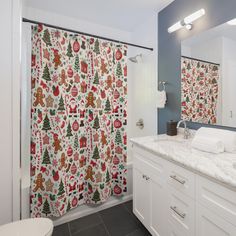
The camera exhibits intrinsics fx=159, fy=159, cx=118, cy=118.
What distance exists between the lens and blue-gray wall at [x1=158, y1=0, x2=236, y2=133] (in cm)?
142

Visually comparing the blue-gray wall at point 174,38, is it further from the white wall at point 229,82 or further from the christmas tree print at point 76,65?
the christmas tree print at point 76,65

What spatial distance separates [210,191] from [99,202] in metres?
1.35

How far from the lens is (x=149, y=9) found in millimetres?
1938

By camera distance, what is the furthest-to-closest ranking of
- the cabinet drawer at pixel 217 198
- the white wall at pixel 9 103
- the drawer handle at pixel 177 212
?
the white wall at pixel 9 103
the drawer handle at pixel 177 212
the cabinet drawer at pixel 217 198

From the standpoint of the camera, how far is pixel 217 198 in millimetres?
822

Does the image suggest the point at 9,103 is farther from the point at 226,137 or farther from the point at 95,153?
the point at 226,137

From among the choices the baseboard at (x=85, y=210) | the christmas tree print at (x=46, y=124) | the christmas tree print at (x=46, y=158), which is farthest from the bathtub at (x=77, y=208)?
the christmas tree print at (x=46, y=124)

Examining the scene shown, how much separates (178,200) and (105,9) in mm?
2128

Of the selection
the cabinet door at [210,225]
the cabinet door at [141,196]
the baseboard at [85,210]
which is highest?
the cabinet door at [210,225]

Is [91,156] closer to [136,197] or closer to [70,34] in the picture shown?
[136,197]

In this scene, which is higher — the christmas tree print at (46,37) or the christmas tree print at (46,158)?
the christmas tree print at (46,37)

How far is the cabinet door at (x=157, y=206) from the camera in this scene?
121 centimetres

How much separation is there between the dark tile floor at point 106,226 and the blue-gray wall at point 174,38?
42.5 inches

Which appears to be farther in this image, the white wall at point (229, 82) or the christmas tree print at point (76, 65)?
the christmas tree print at point (76, 65)
